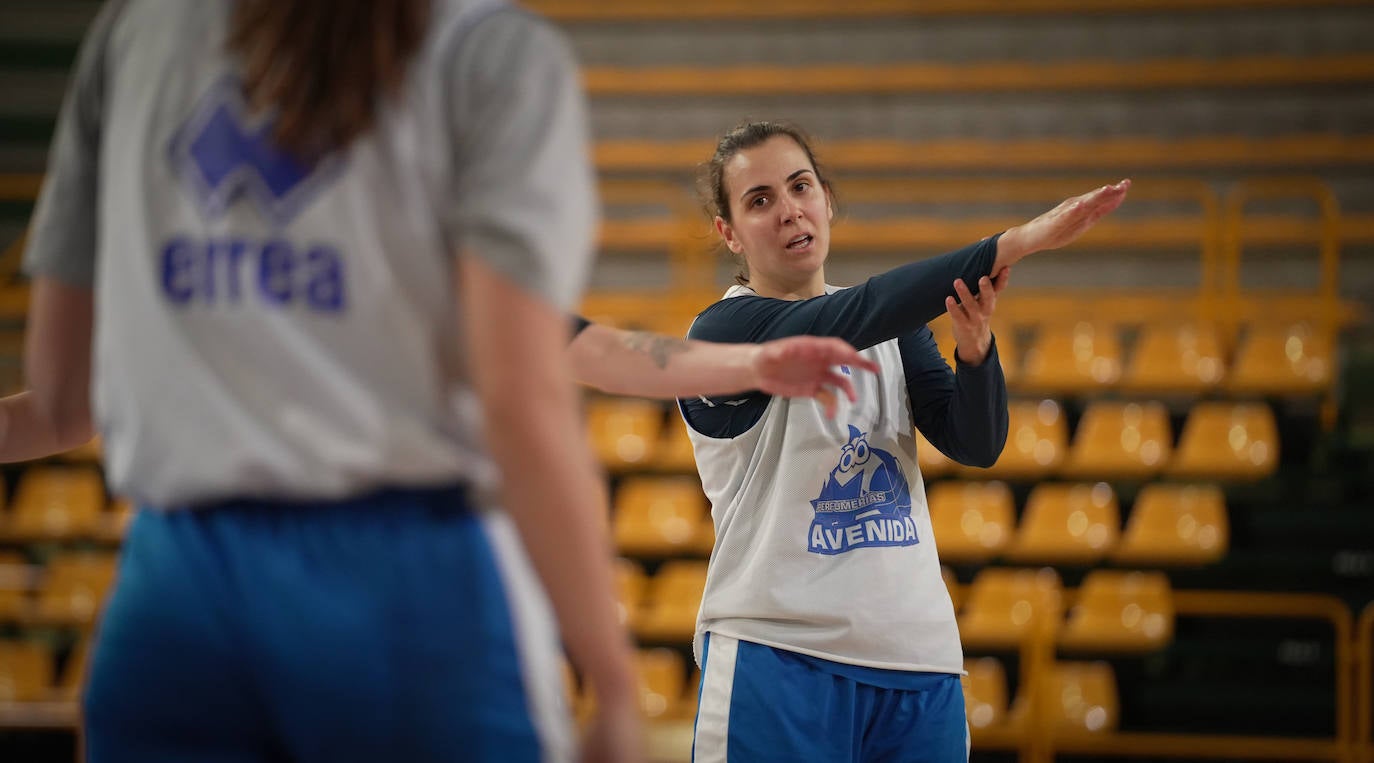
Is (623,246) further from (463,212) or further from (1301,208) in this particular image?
(463,212)

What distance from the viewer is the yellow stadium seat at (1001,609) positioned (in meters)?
7.04

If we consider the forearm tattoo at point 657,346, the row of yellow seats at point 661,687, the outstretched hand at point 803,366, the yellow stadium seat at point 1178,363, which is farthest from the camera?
the yellow stadium seat at point 1178,363

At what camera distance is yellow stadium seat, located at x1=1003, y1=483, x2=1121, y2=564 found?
750cm

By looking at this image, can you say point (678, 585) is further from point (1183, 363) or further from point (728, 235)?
point (728, 235)

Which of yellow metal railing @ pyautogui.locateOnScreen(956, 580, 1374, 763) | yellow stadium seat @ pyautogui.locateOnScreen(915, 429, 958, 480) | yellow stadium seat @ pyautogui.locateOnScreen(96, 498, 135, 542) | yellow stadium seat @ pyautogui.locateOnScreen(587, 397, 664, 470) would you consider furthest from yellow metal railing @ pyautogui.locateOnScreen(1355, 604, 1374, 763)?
yellow stadium seat @ pyautogui.locateOnScreen(96, 498, 135, 542)

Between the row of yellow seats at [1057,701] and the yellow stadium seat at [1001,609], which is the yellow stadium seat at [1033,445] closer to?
the yellow stadium seat at [1001,609]

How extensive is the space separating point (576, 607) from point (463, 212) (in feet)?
1.28

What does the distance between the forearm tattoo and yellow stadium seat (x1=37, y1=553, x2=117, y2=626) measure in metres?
6.11

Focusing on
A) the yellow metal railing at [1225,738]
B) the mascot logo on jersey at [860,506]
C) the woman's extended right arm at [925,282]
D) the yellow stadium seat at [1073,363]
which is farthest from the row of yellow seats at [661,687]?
the woman's extended right arm at [925,282]

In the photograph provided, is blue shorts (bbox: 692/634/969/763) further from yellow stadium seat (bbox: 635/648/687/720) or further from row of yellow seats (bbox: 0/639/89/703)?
row of yellow seats (bbox: 0/639/89/703)

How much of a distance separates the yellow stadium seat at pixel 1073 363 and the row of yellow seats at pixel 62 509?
528cm

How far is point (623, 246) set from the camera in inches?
449

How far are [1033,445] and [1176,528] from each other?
93 cm

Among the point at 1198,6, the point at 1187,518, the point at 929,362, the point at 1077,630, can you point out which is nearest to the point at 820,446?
the point at 929,362
